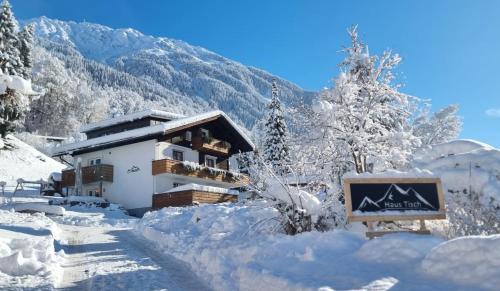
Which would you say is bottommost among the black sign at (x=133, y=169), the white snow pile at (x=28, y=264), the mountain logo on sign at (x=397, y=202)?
the white snow pile at (x=28, y=264)

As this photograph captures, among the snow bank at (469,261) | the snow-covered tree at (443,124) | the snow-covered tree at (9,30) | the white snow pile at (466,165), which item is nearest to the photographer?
the snow bank at (469,261)

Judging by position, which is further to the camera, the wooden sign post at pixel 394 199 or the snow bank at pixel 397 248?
the wooden sign post at pixel 394 199

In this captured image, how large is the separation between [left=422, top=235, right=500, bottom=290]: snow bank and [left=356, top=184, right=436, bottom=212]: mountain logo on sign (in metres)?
2.39

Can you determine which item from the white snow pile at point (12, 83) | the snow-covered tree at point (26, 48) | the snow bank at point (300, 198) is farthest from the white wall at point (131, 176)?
the snow bank at point (300, 198)

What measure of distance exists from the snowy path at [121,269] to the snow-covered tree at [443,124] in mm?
42544

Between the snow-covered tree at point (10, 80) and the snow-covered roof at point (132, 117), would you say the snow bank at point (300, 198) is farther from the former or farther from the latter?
the snow-covered roof at point (132, 117)

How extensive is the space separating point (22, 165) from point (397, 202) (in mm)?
40201

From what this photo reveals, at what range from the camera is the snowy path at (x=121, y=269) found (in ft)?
27.8

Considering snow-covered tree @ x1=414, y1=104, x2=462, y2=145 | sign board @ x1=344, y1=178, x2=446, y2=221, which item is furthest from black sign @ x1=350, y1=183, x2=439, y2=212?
snow-covered tree @ x1=414, y1=104, x2=462, y2=145

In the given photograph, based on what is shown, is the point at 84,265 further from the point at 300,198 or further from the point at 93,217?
the point at 93,217

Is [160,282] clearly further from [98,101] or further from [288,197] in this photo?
[98,101]

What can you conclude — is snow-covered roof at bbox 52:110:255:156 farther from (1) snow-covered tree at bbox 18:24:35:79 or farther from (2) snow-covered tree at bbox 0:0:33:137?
→ (1) snow-covered tree at bbox 18:24:35:79

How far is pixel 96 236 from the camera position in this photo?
54.5 feet

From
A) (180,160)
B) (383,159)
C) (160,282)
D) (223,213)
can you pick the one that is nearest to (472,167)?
(383,159)
